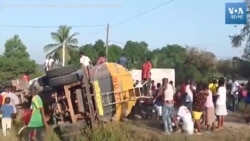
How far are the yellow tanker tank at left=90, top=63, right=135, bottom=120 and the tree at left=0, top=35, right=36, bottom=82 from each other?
125 ft

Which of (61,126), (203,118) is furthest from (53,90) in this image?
(203,118)

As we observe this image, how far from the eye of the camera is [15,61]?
54344 millimetres

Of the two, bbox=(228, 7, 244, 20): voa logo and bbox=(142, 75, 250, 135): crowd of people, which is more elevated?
bbox=(228, 7, 244, 20): voa logo

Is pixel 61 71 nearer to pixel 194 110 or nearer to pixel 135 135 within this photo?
pixel 135 135

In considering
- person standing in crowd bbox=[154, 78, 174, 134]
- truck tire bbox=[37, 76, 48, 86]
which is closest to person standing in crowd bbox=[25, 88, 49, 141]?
truck tire bbox=[37, 76, 48, 86]

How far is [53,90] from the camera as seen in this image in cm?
1488

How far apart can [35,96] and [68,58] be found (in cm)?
5208

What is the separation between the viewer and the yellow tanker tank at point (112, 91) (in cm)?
1462

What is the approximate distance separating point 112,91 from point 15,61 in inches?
1603

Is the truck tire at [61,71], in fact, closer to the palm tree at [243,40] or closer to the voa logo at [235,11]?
the voa logo at [235,11]

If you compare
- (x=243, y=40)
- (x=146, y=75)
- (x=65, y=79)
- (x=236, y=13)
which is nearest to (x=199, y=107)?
(x=65, y=79)

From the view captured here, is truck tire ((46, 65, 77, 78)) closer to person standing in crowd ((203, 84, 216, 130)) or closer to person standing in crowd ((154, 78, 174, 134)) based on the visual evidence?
person standing in crowd ((154, 78, 174, 134))

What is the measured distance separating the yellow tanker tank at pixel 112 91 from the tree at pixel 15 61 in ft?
125

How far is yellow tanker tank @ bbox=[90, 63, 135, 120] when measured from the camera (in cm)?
1462
